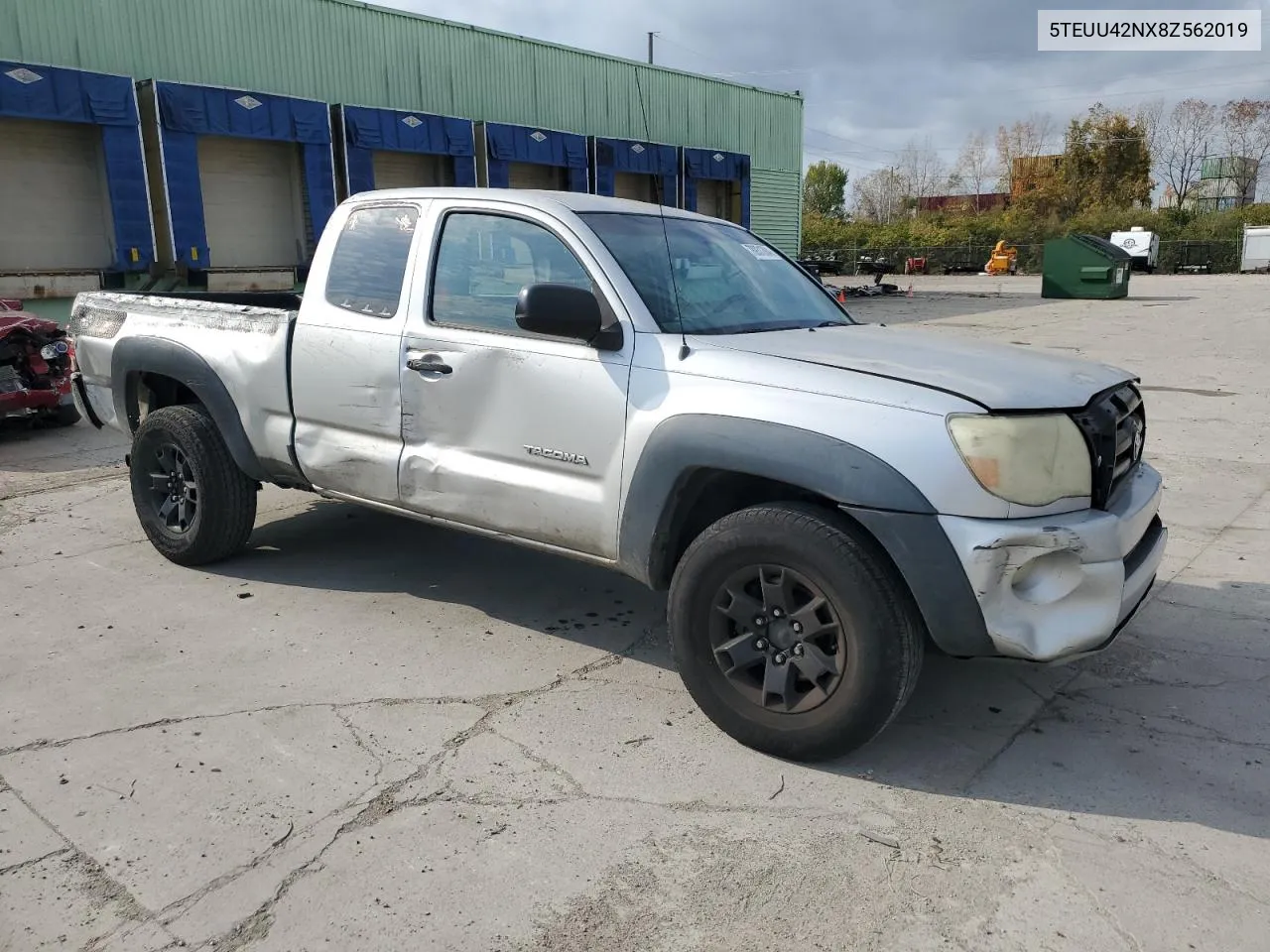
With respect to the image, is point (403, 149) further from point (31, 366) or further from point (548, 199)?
point (548, 199)

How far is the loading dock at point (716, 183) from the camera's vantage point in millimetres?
27422

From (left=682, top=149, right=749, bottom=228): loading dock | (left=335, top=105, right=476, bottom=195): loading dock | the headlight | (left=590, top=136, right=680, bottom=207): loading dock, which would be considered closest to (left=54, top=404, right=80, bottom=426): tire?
the headlight

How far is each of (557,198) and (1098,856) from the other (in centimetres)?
310

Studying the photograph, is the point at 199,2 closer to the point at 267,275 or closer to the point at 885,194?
the point at 267,275

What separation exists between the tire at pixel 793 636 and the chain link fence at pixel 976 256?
47.2 metres

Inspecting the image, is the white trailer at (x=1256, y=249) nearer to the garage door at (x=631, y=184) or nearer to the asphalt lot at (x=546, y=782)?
the garage door at (x=631, y=184)

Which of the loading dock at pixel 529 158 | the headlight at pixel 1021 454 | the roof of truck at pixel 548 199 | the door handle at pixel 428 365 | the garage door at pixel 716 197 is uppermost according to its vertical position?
the loading dock at pixel 529 158

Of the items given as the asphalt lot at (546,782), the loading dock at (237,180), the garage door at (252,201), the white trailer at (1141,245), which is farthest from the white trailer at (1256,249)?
the asphalt lot at (546,782)

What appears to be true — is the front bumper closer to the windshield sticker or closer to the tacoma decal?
the tacoma decal

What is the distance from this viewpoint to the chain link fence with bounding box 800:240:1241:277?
5138 cm

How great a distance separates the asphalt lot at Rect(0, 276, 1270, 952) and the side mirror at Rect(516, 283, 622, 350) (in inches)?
55.3

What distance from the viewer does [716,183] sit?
96.4 feet

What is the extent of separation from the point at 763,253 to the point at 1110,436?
1.99 m

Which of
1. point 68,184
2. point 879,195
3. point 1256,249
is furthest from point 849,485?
point 879,195
